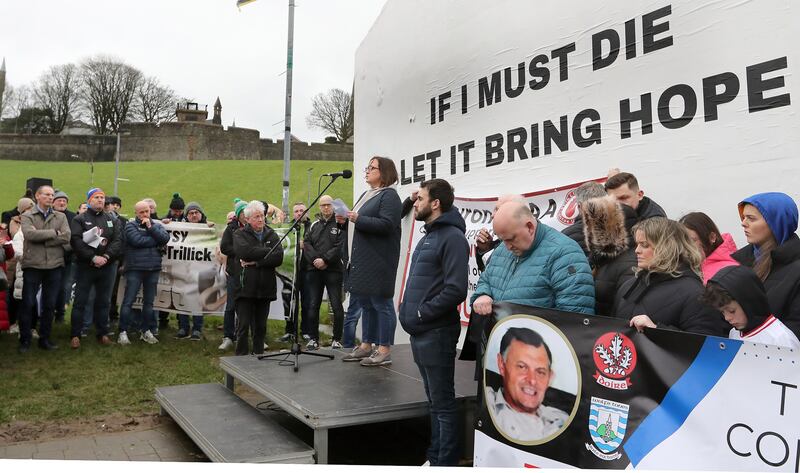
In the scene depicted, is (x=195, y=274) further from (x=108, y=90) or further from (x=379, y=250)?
(x=108, y=90)

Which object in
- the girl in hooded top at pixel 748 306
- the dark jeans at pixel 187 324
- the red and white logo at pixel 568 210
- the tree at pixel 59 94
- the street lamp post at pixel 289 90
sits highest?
the tree at pixel 59 94

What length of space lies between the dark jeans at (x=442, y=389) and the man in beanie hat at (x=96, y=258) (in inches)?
190

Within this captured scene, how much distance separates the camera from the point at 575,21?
477 cm

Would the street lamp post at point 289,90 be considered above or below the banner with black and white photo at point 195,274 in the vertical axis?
above

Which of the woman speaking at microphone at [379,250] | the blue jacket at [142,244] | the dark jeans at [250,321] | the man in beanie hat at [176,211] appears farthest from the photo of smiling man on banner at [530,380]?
the man in beanie hat at [176,211]

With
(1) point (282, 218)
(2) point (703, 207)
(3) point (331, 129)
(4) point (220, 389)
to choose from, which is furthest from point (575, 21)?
(3) point (331, 129)

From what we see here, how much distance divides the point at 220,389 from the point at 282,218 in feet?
14.3

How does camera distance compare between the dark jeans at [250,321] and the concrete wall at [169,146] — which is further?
the concrete wall at [169,146]

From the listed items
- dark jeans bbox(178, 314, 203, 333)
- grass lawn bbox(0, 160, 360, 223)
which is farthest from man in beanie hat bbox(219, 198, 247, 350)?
grass lawn bbox(0, 160, 360, 223)

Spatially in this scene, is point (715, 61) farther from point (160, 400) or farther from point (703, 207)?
point (160, 400)

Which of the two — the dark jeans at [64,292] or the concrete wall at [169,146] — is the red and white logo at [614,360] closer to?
the dark jeans at [64,292]

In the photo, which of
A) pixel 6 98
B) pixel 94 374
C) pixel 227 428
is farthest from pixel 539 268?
pixel 6 98

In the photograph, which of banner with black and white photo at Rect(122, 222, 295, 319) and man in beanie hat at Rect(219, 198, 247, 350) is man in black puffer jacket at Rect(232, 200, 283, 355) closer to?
man in beanie hat at Rect(219, 198, 247, 350)

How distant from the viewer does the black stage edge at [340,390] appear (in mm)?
3447
